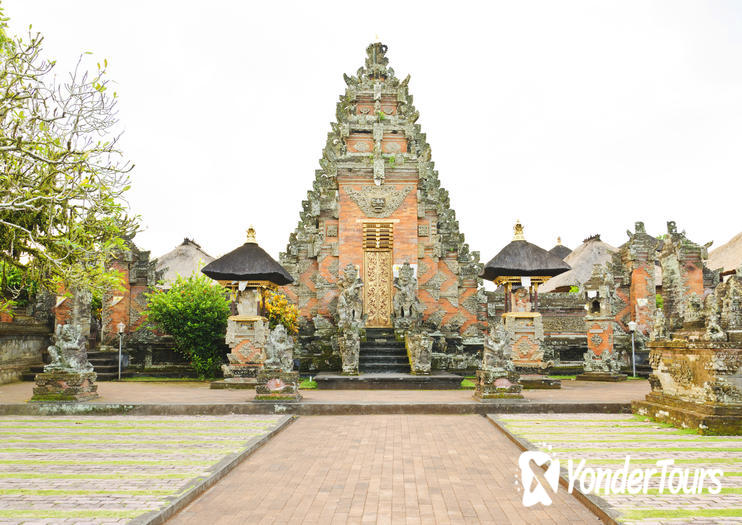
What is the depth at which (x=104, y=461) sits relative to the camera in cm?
662

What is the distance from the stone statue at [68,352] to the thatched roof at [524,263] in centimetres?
1050

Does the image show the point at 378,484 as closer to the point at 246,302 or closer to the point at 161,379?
the point at 246,302

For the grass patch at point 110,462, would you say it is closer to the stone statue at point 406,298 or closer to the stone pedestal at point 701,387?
the stone pedestal at point 701,387

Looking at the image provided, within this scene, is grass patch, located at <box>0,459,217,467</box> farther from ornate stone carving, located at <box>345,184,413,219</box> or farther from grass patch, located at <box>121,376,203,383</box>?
ornate stone carving, located at <box>345,184,413,219</box>

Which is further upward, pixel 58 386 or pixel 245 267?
pixel 245 267

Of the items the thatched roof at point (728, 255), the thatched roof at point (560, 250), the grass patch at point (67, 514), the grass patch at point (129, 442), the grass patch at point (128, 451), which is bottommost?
the grass patch at point (129, 442)

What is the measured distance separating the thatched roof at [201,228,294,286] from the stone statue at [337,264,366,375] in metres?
2.21

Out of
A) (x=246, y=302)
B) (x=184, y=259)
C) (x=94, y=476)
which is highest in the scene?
(x=184, y=259)

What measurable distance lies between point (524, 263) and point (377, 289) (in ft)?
19.0

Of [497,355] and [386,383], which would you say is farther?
[386,383]

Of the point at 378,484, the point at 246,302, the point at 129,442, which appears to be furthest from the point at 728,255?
the point at 129,442

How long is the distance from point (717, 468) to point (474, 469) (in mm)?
2585

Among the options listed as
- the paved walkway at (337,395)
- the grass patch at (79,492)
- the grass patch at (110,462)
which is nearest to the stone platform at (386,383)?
the paved walkway at (337,395)

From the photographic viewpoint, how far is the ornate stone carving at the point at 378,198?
19953 mm
